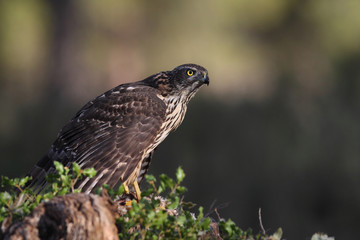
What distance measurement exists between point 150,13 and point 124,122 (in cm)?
2046

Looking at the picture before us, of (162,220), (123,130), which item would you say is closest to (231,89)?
(123,130)

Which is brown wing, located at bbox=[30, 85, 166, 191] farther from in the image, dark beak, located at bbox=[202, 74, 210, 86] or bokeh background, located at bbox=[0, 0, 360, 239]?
bokeh background, located at bbox=[0, 0, 360, 239]

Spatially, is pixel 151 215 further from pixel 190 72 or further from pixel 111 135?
pixel 190 72

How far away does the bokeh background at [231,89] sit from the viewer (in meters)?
11.7

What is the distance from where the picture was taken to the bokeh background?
1173 cm

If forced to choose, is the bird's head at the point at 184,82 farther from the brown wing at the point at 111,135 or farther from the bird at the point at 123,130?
the brown wing at the point at 111,135

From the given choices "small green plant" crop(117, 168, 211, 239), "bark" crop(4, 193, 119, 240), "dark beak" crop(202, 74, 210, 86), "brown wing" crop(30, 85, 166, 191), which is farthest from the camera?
"dark beak" crop(202, 74, 210, 86)

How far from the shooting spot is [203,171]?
1166 cm

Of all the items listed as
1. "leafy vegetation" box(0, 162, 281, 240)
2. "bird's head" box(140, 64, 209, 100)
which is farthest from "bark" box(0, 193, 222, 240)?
"bird's head" box(140, 64, 209, 100)

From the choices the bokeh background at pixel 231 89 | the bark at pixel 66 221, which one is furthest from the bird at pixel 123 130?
the bark at pixel 66 221

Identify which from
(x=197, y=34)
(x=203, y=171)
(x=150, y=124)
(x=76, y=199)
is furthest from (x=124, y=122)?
(x=197, y=34)

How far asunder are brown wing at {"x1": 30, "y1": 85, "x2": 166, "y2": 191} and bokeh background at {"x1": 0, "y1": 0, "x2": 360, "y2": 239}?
1565 millimetres

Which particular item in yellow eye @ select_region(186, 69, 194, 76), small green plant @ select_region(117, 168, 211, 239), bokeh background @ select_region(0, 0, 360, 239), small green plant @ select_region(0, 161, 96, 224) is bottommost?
bokeh background @ select_region(0, 0, 360, 239)

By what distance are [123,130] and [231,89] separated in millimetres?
8202
